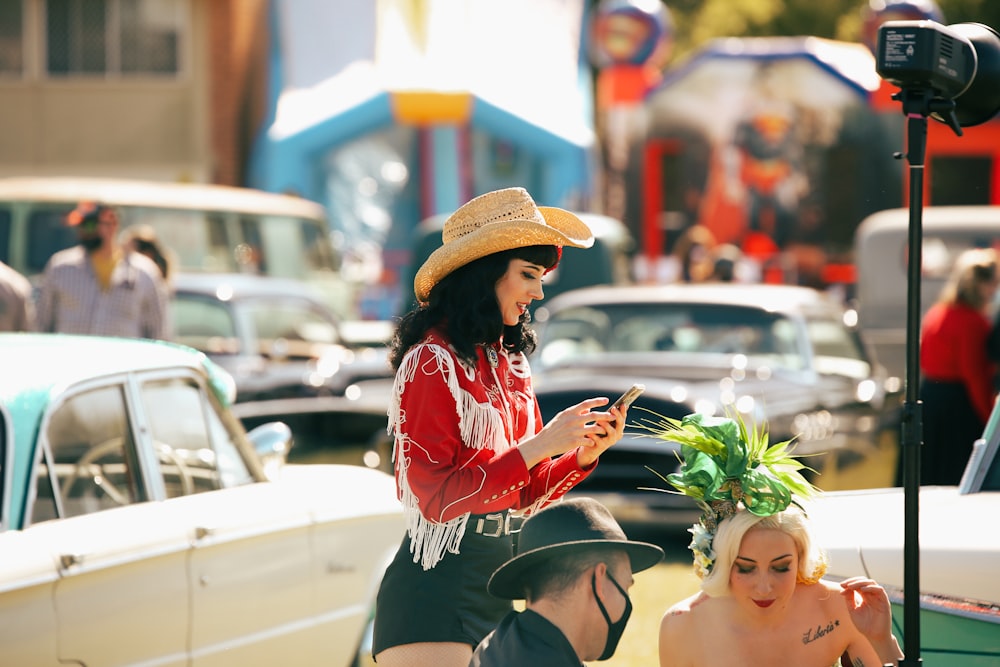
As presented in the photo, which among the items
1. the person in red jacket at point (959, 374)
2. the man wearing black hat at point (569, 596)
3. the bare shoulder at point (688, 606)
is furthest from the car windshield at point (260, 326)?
the man wearing black hat at point (569, 596)

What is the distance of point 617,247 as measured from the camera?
15.3 m

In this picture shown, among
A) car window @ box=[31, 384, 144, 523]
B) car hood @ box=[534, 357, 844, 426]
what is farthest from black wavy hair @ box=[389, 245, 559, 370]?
car hood @ box=[534, 357, 844, 426]

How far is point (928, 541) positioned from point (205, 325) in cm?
756

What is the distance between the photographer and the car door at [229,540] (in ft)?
14.5

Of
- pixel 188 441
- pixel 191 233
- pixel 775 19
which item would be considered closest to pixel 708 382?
pixel 188 441

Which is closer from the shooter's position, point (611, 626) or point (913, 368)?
point (611, 626)

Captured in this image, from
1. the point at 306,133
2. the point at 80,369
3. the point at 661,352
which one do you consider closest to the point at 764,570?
the point at 80,369

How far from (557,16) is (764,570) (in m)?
23.6

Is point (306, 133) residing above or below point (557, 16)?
below

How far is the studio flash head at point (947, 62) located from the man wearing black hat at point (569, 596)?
4.62 ft

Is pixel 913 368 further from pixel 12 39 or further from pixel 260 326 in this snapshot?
pixel 12 39

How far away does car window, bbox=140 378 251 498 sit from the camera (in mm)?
4680

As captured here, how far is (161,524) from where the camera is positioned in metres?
4.31

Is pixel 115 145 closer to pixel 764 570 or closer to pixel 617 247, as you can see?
pixel 617 247
